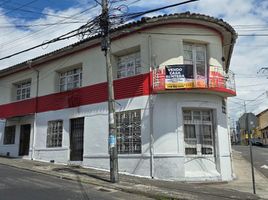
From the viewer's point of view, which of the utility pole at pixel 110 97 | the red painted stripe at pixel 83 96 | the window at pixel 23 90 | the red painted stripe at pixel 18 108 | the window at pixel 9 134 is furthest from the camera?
the window at pixel 9 134

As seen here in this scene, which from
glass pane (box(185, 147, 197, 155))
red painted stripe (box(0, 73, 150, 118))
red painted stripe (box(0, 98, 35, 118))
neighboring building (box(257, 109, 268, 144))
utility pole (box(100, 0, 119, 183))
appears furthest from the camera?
neighboring building (box(257, 109, 268, 144))

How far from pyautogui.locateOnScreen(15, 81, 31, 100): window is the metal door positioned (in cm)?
519

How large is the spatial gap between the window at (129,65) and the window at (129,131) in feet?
6.56

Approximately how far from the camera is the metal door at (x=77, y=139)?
1731cm

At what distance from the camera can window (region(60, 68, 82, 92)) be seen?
723 inches

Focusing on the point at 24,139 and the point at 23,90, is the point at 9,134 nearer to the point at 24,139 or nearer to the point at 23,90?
the point at 24,139

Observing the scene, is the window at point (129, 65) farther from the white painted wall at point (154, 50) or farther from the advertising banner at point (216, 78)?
the advertising banner at point (216, 78)

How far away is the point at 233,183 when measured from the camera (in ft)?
47.5

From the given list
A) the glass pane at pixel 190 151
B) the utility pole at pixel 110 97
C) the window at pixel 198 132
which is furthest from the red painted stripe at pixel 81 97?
the glass pane at pixel 190 151

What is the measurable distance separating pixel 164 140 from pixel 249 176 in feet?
19.6

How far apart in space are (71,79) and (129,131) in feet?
18.3

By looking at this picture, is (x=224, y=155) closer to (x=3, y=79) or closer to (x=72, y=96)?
(x=72, y=96)

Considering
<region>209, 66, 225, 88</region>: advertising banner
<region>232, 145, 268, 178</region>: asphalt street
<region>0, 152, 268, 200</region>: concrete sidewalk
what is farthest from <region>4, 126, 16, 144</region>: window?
<region>232, 145, 268, 178</region>: asphalt street

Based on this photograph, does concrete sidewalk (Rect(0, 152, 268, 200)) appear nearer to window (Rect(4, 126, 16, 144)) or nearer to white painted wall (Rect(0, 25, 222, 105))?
white painted wall (Rect(0, 25, 222, 105))
